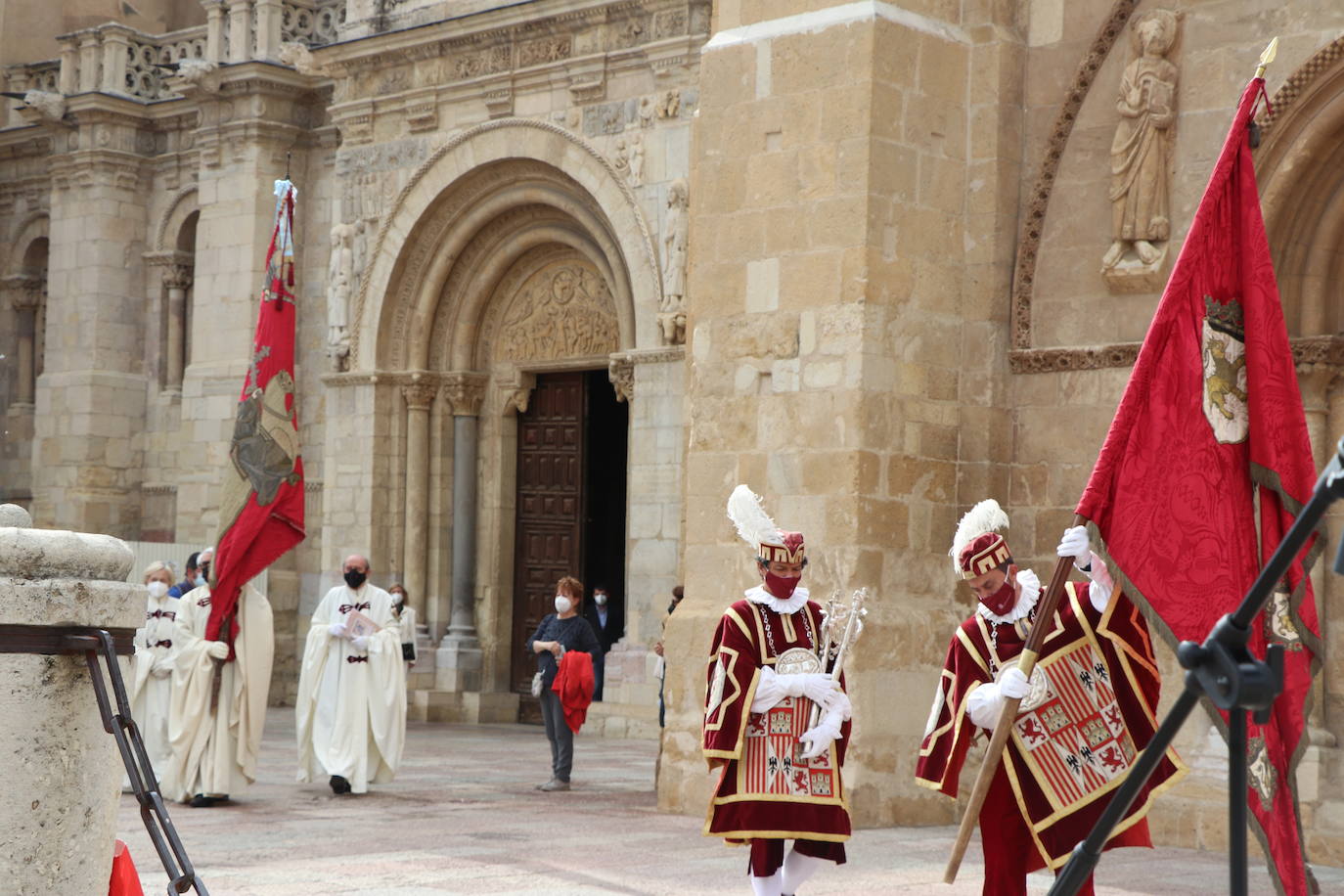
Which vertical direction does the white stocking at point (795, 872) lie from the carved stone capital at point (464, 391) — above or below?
below

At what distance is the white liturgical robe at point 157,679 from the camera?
1176cm

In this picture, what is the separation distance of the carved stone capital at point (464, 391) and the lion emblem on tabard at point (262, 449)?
6510 millimetres

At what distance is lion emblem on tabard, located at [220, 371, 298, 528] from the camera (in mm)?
11672

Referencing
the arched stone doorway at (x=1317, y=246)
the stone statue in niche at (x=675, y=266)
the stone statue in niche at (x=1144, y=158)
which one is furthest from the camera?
the stone statue in niche at (x=675, y=266)

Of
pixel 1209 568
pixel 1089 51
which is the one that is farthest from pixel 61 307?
pixel 1209 568

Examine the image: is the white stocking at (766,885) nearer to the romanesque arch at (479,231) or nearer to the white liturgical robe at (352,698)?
the white liturgical robe at (352,698)

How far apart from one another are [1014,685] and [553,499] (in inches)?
516

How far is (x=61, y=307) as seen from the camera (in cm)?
2270

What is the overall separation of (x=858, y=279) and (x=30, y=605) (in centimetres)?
683

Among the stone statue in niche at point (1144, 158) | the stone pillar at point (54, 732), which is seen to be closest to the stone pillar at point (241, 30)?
the stone statue in niche at point (1144, 158)

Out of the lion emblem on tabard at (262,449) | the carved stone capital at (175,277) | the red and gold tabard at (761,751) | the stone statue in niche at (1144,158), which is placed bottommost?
the red and gold tabard at (761,751)

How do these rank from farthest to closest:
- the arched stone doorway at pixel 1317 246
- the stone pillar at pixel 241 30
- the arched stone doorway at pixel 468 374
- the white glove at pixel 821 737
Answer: the stone pillar at pixel 241 30 < the arched stone doorway at pixel 468 374 < the arched stone doorway at pixel 1317 246 < the white glove at pixel 821 737

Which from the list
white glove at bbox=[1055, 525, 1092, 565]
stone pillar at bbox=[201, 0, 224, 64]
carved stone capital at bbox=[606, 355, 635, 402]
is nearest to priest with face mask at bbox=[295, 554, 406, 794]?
carved stone capital at bbox=[606, 355, 635, 402]

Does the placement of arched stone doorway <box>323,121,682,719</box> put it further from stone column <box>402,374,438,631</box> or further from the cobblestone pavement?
the cobblestone pavement
